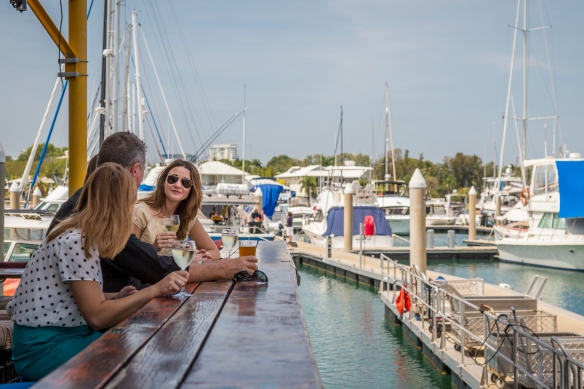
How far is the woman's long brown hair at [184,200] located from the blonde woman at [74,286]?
1.59m

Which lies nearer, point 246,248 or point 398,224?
point 246,248

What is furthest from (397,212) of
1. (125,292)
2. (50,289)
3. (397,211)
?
(50,289)

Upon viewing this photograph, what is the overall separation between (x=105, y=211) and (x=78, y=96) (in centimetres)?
374

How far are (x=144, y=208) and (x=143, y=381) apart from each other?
293cm

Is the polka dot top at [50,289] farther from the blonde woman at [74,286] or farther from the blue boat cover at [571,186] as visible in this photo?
the blue boat cover at [571,186]

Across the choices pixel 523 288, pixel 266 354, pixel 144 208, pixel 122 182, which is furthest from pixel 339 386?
pixel 523 288

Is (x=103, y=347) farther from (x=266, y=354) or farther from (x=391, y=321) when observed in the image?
(x=391, y=321)

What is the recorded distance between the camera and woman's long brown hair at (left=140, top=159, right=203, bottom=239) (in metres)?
4.56

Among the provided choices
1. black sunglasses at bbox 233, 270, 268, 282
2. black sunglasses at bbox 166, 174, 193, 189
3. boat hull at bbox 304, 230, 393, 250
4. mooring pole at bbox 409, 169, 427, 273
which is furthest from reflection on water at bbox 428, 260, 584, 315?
black sunglasses at bbox 233, 270, 268, 282

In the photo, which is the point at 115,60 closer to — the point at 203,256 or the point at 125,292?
the point at 203,256

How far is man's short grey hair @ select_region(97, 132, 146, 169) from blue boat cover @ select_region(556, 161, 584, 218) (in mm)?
24495

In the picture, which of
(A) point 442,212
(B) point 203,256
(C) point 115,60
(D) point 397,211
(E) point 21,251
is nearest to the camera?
(B) point 203,256

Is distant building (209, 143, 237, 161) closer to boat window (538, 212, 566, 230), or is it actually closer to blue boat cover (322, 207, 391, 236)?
blue boat cover (322, 207, 391, 236)

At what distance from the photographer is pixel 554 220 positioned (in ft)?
92.8
